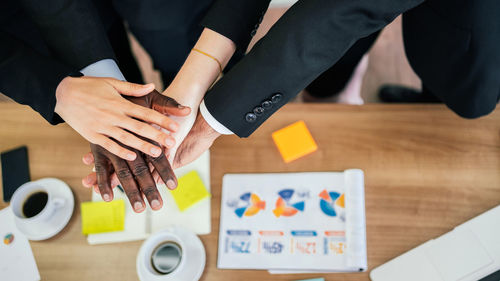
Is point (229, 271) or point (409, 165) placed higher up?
point (409, 165)

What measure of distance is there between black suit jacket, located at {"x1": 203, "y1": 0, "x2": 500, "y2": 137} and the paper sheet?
1.82ft

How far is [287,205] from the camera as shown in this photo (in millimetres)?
811

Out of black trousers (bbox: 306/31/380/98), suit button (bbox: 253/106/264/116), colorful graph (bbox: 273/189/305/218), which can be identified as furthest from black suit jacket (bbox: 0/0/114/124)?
black trousers (bbox: 306/31/380/98)

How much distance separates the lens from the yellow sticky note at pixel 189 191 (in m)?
0.82

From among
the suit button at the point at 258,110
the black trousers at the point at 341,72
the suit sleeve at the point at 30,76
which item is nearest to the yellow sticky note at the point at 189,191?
the suit button at the point at 258,110

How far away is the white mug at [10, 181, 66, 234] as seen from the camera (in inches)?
29.2

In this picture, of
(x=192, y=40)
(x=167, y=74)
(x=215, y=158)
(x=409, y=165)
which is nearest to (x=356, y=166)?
(x=409, y=165)

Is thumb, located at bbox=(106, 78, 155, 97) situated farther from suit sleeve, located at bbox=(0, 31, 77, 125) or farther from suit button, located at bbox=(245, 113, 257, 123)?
suit button, located at bbox=(245, 113, 257, 123)

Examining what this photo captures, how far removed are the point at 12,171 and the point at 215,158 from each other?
0.54 m

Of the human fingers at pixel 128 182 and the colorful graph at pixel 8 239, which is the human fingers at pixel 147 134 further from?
the colorful graph at pixel 8 239

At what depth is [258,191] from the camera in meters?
0.83

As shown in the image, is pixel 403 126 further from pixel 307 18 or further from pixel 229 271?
pixel 229 271

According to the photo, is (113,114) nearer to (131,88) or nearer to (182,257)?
(131,88)

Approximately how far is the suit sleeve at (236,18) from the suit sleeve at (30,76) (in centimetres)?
37
